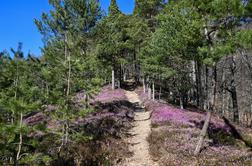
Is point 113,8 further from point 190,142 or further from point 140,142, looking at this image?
point 190,142

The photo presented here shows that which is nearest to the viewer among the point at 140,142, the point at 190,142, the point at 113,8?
the point at 190,142

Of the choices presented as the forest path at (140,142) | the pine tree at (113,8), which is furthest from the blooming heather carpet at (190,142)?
the pine tree at (113,8)

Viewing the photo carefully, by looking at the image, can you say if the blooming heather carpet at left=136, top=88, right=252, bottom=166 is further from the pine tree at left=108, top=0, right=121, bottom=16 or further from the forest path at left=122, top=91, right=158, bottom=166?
the pine tree at left=108, top=0, right=121, bottom=16

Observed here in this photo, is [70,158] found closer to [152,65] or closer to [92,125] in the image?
[92,125]

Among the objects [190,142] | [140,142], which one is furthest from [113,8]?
[190,142]

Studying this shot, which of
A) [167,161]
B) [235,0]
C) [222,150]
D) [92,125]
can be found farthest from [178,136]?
[235,0]

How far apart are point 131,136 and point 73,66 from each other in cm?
769

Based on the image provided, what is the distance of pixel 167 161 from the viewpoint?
1548 cm

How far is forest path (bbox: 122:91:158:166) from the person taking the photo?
1621 cm

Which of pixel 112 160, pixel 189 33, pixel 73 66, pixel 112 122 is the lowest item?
pixel 112 160

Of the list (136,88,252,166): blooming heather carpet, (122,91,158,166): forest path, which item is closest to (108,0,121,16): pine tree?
(122,91,158,166): forest path

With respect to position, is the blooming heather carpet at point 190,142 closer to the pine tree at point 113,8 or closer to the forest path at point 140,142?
the forest path at point 140,142

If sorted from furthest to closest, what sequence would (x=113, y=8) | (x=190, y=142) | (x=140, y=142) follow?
1. (x=113, y=8)
2. (x=140, y=142)
3. (x=190, y=142)

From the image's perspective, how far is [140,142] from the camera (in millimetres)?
19797
